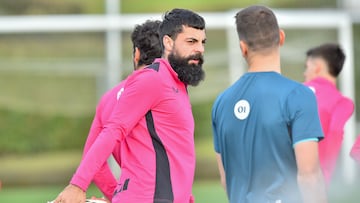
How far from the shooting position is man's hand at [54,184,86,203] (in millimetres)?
4996

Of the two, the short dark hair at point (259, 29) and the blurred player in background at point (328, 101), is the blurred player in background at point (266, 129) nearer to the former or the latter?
the short dark hair at point (259, 29)

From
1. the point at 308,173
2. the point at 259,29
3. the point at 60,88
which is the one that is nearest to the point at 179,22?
the point at 259,29

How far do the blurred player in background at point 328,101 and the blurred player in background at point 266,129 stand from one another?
2.38 meters

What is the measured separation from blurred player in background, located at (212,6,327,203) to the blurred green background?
12209 mm

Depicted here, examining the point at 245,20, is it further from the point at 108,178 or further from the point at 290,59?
the point at 290,59

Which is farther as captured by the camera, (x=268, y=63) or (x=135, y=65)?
(x=135, y=65)

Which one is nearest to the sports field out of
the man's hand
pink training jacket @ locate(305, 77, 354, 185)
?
pink training jacket @ locate(305, 77, 354, 185)

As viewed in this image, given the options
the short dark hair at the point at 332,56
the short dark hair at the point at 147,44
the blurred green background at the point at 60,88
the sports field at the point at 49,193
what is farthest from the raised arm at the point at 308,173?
the blurred green background at the point at 60,88

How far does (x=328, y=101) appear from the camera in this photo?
757 centimetres

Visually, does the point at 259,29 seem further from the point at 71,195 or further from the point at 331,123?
the point at 331,123

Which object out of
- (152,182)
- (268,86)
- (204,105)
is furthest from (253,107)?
(204,105)

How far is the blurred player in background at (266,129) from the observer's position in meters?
4.71

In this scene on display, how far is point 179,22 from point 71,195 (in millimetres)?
1177

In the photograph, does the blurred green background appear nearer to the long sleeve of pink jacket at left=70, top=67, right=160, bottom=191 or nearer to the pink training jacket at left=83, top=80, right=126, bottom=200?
the pink training jacket at left=83, top=80, right=126, bottom=200
